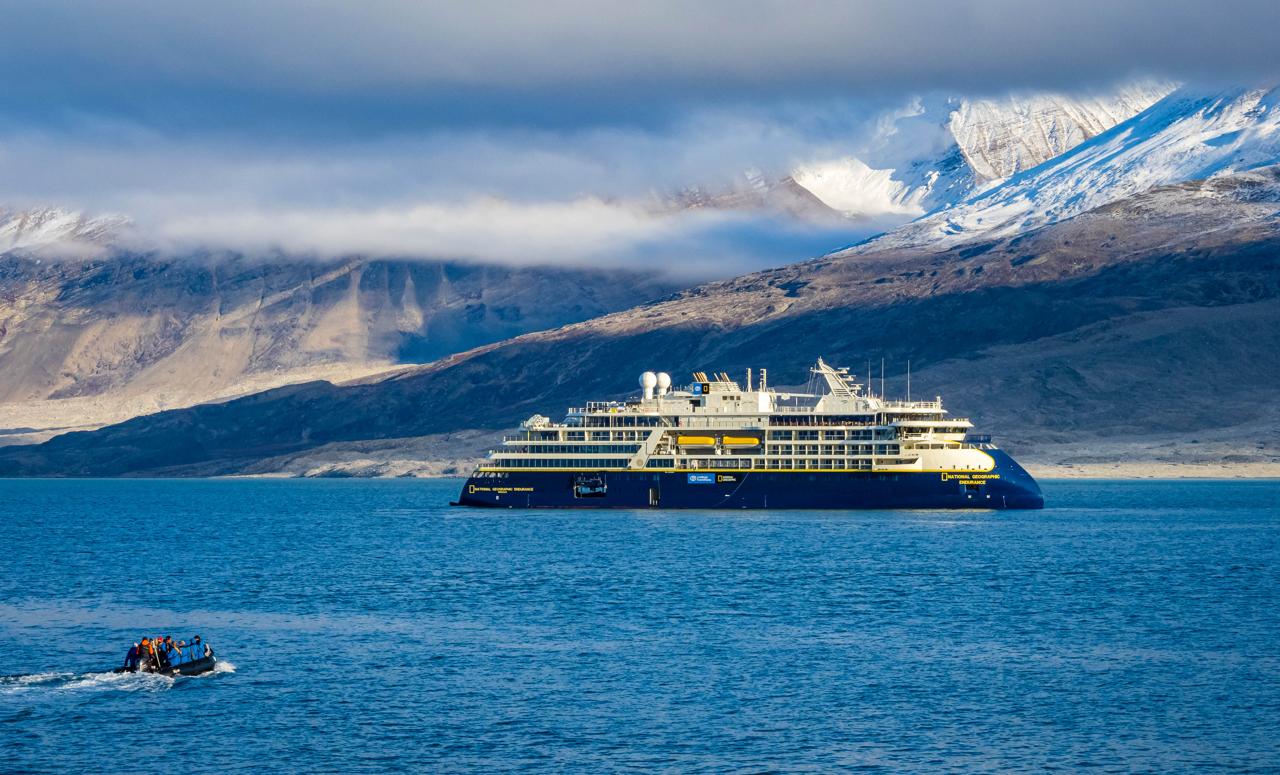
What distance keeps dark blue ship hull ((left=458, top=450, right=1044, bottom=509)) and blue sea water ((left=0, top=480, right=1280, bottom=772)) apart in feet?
87.4

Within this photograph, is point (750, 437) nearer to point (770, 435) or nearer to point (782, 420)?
point (770, 435)

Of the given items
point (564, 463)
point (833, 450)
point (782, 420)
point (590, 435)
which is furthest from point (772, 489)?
point (564, 463)

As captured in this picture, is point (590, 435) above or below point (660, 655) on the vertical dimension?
above

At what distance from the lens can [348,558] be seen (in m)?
124

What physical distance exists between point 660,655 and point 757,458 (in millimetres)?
88764

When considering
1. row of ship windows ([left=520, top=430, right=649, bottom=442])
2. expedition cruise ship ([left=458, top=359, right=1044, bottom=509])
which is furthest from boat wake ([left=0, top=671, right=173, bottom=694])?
row of ship windows ([left=520, top=430, right=649, bottom=442])

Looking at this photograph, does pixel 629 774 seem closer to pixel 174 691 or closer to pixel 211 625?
pixel 174 691

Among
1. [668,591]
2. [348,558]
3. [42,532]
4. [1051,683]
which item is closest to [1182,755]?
[1051,683]

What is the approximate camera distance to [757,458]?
16475 cm

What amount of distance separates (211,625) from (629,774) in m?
36.1

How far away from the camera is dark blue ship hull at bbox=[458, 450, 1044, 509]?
16100cm

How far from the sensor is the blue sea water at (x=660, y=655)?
195 ft

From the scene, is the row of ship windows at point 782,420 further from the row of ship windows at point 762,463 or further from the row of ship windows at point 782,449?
the row of ship windows at point 762,463

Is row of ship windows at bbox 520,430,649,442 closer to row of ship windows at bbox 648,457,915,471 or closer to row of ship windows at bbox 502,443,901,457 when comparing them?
row of ship windows at bbox 502,443,901,457
